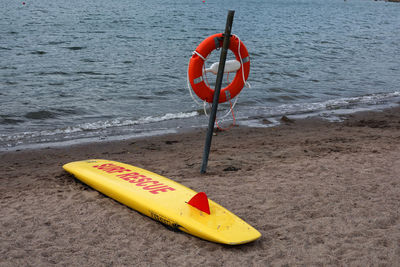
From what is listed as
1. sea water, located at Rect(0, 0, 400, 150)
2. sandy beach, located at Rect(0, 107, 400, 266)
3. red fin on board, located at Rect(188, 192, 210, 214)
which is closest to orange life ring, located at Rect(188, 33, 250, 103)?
sandy beach, located at Rect(0, 107, 400, 266)

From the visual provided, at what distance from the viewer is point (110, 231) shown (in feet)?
Answer: 10.8

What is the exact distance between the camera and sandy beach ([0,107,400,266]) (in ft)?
9.63

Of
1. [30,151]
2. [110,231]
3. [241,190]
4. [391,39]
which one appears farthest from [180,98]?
[391,39]

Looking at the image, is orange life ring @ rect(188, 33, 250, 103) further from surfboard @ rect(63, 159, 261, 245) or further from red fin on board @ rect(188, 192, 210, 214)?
red fin on board @ rect(188, 192, 210, 214)

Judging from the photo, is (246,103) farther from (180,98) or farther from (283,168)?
(283,168)

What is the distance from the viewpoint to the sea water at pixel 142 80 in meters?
7.69

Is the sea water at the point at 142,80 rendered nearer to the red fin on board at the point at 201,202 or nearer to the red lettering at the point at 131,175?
the red lettering at the point at 131,175

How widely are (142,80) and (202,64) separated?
271 inches

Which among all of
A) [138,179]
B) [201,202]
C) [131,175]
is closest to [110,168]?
[131,175]

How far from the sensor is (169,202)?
3.64m

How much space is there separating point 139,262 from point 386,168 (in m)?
3.34

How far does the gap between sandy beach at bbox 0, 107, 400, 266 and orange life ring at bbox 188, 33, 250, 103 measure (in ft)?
3.11

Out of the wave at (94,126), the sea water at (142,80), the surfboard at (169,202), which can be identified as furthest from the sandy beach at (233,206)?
the sea water at (142,80)

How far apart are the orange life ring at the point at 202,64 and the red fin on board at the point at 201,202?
1506 millimetres
